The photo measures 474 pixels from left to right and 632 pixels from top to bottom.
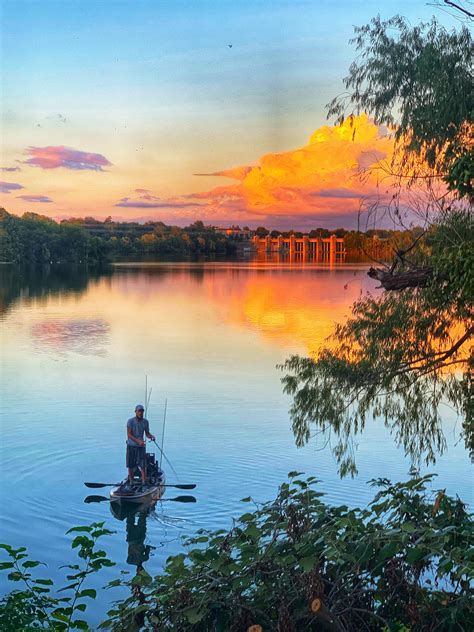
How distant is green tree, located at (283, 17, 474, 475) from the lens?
472 inches

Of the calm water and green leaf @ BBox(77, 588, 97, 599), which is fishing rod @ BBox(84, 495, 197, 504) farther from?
green leaf @ BBox(77, 588, 97, 599)

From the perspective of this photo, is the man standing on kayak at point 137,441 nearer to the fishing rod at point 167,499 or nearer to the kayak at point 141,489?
the kayak at point 141,489

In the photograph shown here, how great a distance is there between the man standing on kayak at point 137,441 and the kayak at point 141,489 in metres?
0.14

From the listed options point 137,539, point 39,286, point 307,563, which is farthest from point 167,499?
point 39,286

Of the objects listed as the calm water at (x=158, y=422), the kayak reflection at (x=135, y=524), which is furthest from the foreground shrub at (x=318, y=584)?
the kayak reflection at (x=135, y=524)

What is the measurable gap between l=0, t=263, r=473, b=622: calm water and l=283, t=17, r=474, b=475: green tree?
1.10m

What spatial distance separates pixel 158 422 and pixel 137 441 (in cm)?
730

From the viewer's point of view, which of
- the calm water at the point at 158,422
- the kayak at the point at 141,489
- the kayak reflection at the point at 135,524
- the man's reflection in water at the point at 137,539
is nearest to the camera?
the man's reflection in water at the point at 137,539

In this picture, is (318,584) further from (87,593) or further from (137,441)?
(137,441)

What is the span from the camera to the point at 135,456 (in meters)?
15.4

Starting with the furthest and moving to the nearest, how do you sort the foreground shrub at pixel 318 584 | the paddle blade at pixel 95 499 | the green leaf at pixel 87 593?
the paddle blade at pixel 95 499, the green leaf at pixel 87 593, the foreground shrub at pixel 318 584

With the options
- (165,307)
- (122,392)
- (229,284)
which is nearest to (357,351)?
(122,392)

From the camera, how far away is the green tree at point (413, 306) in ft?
39.4

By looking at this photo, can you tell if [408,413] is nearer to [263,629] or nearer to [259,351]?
[263,629]
